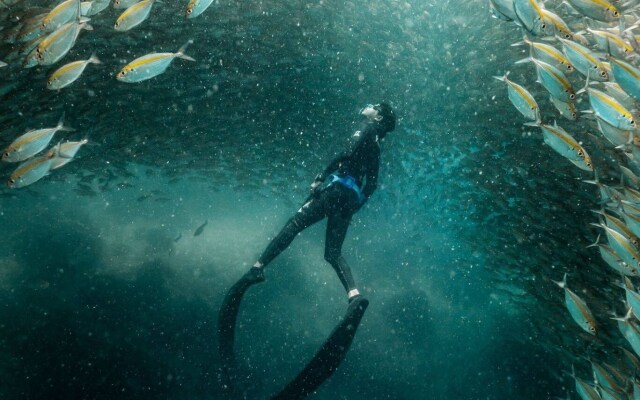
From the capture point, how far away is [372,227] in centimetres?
3133

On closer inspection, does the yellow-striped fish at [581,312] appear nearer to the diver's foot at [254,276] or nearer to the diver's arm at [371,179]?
the diver's arm at [371,179]

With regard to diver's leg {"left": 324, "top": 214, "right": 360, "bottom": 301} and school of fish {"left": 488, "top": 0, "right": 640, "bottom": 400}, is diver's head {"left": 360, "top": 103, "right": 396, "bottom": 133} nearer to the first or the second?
diver's leg {"left": 324, "top": 214, "right": 360, "bottom": 301}

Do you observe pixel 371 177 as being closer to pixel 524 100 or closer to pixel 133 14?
pixel 524 100

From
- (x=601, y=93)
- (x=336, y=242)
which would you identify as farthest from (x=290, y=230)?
(x=601, y=93)

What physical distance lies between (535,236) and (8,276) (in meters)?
26.8

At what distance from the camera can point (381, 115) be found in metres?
6.97

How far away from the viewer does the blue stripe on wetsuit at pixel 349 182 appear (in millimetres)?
6677

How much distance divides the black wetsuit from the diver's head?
5.0 inches

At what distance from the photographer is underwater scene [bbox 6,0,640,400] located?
148 inches

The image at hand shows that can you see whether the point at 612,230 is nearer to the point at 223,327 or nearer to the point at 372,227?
the point at 223,327

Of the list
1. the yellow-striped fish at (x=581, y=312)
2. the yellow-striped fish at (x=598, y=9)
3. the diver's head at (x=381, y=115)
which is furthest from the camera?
the diver's head at (x=381, y=115)

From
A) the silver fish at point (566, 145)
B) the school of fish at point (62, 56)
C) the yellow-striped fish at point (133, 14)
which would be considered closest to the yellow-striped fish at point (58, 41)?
the school of fish at point (62, 56)

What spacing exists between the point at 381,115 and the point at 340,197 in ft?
6.57

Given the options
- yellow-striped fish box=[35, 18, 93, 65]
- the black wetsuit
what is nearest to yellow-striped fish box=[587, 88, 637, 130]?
the black wetsuit
